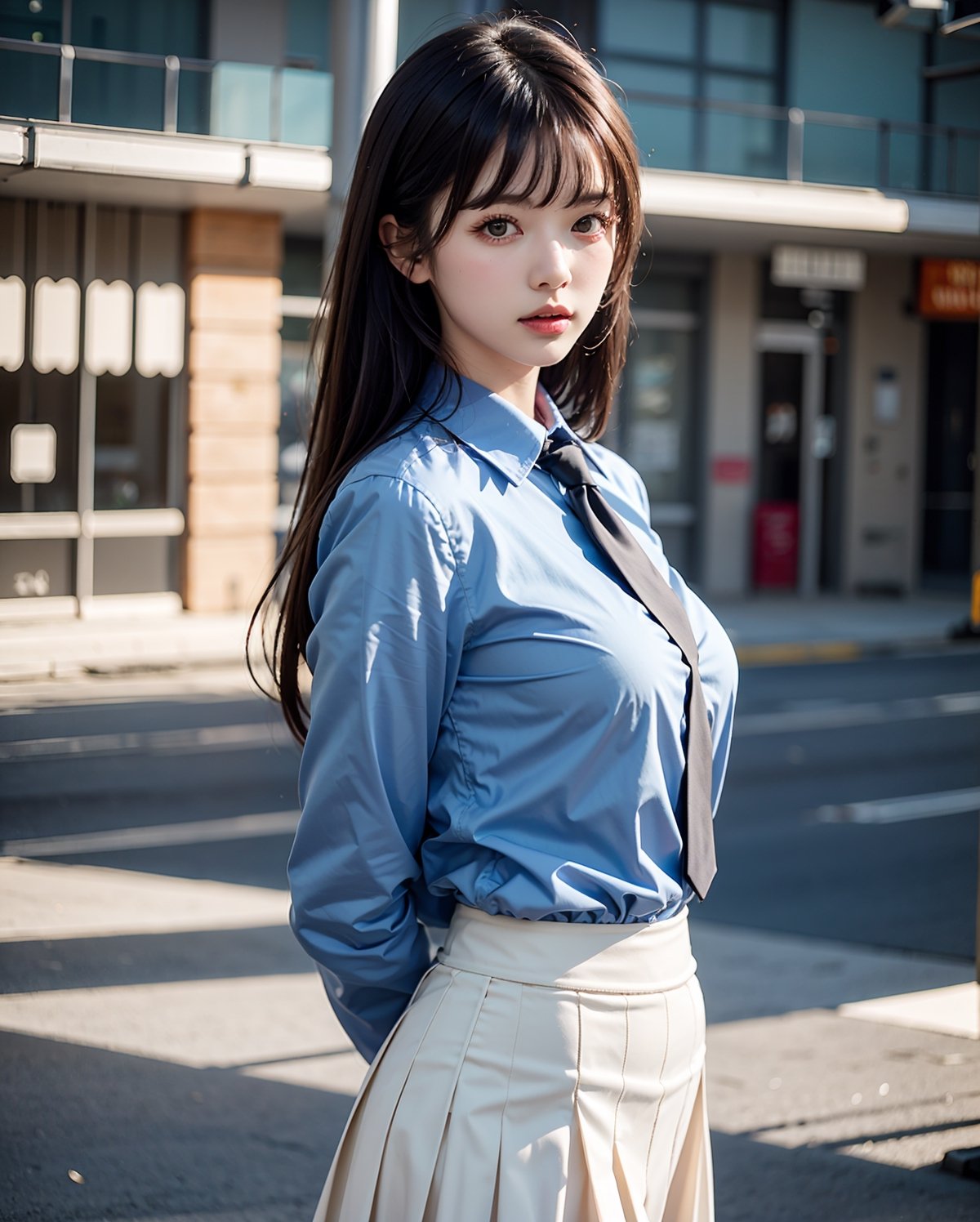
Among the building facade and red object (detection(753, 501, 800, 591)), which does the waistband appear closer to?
the building facade

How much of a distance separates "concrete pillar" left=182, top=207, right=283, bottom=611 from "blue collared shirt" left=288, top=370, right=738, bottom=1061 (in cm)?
400

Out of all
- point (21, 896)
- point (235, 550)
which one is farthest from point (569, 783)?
point (235, 550)

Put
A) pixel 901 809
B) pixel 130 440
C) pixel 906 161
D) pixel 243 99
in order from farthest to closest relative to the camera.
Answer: pixel 906 161 → pixel 243 99 → pixel 901 809 → pixel 130 440

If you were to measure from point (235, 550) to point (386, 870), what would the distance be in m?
6.97

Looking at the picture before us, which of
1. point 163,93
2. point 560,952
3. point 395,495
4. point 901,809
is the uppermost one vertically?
point 163,93

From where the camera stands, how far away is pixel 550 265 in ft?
5.82

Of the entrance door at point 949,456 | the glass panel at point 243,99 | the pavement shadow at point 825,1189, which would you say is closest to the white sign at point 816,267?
the entrance door at point 949,456

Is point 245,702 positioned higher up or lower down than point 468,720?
lower down

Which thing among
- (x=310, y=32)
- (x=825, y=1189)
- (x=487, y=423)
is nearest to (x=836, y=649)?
(x=310, y=32)

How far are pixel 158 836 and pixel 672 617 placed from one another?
536cm

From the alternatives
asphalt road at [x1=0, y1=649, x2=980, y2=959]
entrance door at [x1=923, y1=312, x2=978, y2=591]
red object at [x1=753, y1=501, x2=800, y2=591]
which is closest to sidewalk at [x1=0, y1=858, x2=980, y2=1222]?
asphalt road at [x1=0, y1=649, x2=980, y2=959]

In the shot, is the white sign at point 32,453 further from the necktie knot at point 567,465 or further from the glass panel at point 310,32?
the glass panel at point 310,32

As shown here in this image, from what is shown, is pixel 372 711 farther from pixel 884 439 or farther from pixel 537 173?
pixel 884 439

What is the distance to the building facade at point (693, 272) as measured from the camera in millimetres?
6004
